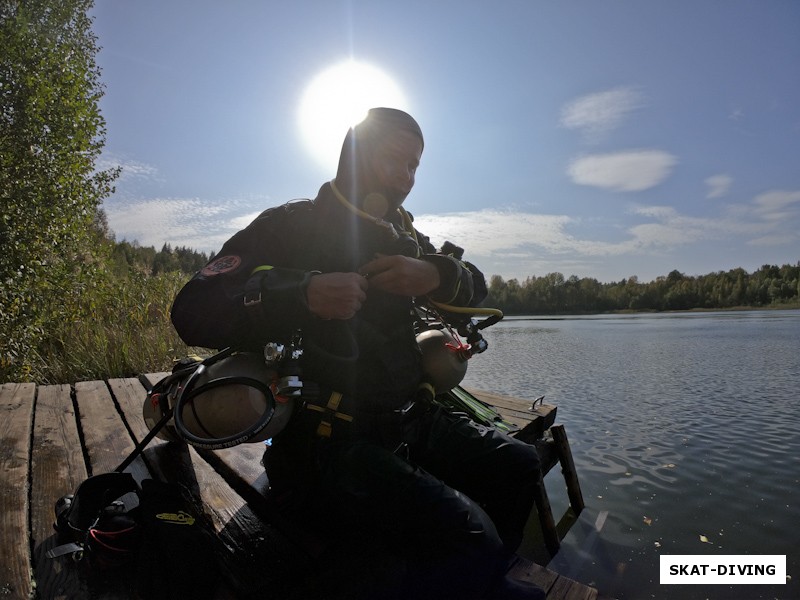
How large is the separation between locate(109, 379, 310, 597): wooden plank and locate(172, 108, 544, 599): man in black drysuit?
0.23 meters

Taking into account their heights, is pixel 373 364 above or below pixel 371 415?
above

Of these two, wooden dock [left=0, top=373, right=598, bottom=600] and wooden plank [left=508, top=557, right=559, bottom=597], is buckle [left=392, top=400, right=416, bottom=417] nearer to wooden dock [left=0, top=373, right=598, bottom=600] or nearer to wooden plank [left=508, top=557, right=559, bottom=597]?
wooden dock [left=0, top=373, right=598, bottom=600]

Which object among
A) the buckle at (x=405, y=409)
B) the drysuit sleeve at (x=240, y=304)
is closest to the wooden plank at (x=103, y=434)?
the drysuit sleeve at (x=240, y=304)

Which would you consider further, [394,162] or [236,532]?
[394,162]

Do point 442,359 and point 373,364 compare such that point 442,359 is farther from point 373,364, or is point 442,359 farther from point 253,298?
point 253,298

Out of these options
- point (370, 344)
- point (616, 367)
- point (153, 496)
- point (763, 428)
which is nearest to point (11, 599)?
point (153, 496)

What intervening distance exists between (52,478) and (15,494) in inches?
8.3

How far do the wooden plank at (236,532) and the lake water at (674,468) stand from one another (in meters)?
2.92

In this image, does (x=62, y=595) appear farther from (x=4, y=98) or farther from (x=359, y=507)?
(x=4, y=98)

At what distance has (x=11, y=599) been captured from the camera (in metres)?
1.60

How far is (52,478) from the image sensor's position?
2.61m

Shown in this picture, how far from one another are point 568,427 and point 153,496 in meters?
7.39

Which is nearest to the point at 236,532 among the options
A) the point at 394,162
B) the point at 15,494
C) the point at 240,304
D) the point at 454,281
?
the point at 240,304

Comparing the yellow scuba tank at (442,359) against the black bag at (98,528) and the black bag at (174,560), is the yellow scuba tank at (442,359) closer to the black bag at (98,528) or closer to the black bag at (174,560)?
the black bag at (174,560)
